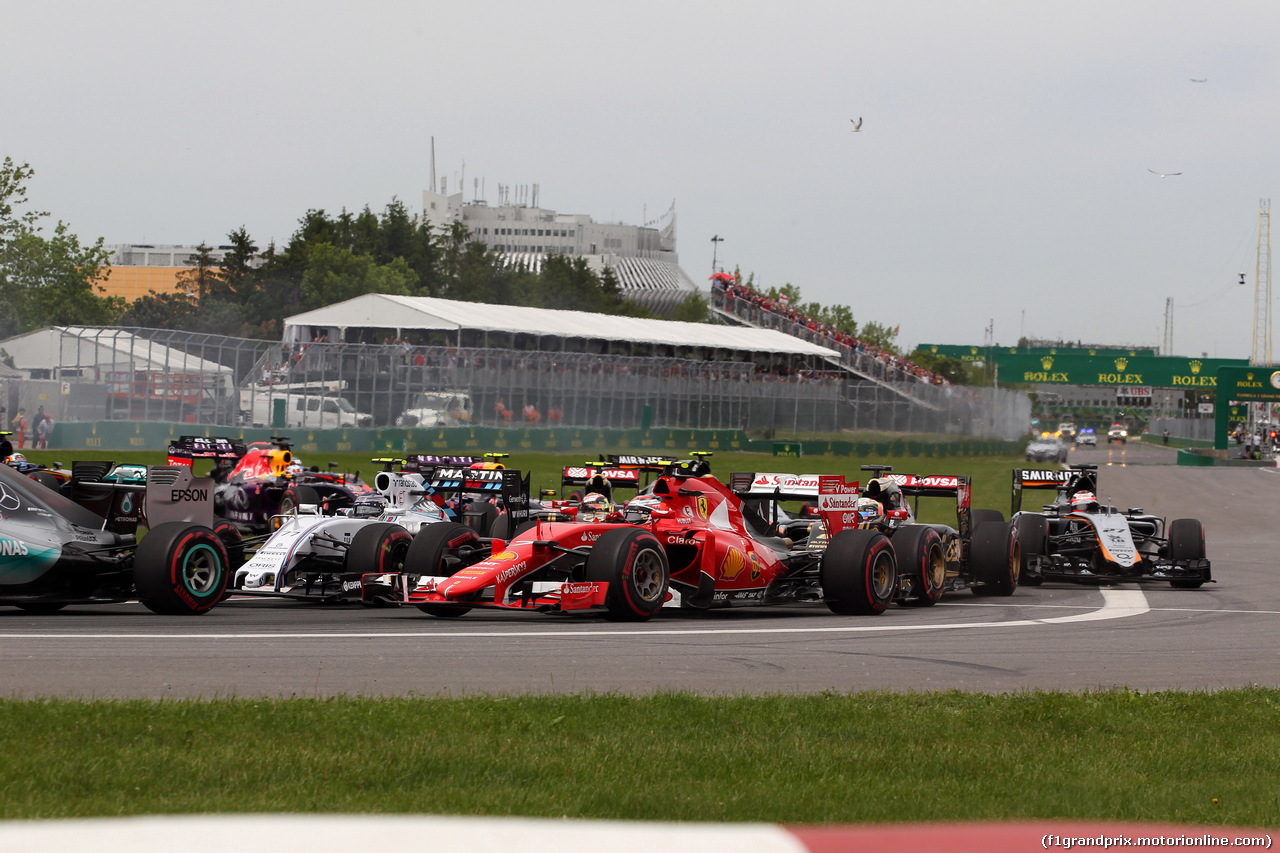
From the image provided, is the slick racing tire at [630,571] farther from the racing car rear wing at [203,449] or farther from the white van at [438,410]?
the white van at [438,410]

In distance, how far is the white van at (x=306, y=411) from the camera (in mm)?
38656

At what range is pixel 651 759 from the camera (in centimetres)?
687

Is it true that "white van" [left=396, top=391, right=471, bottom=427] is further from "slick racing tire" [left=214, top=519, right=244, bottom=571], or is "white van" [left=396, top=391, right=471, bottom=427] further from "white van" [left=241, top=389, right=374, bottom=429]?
"slick racing tire" [left=214, top=519, right=244, bottom=571]

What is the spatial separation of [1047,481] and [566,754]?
1628cm

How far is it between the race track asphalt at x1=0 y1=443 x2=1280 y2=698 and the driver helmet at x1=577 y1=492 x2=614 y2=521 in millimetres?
1194

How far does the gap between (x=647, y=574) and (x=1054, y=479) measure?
34.4 ft

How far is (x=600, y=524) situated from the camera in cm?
1402

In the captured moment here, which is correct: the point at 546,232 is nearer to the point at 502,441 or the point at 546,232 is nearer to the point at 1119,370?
the point at 1119,370

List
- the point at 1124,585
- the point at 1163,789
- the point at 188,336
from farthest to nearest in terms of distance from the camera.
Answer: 1. the point at 188,336
2. the point at 1124,585
3. the point at 1163,789

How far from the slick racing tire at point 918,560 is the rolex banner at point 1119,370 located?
77.2 meters

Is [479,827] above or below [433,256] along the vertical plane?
below

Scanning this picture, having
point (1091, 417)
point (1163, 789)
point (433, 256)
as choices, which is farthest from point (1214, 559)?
point (1091, 417)

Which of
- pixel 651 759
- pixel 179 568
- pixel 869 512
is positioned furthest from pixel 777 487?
pixel 651 759

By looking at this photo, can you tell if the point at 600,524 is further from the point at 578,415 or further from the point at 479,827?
the point at 578,415
